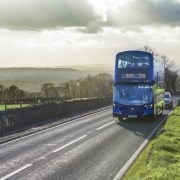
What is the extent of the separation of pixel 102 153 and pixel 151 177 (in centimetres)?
613

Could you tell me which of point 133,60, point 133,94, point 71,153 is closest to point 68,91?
point 133,94

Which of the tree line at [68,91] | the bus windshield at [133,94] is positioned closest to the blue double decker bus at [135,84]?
the bus windshield at [133,94]

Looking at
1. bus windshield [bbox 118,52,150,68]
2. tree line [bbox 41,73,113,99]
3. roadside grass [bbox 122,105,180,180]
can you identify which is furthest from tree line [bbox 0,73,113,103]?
roadside grass [bbox 122,105,180,180]

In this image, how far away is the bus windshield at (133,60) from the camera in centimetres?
2667

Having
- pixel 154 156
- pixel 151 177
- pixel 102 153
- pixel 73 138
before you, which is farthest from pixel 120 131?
pixel 151 177

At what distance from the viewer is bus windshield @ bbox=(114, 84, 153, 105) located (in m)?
27.6

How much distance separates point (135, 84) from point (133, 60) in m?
1.61

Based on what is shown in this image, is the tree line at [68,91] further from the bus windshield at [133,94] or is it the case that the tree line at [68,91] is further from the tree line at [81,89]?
the bus windshield at [133,94]

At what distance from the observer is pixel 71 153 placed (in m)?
15.9

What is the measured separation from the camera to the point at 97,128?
25.0 m

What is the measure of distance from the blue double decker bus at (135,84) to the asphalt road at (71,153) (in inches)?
154

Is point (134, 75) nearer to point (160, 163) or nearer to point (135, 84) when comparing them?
point (135, 84)

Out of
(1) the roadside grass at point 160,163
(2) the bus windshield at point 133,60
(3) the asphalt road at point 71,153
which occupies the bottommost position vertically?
(3) the asphalt road at point 71,153

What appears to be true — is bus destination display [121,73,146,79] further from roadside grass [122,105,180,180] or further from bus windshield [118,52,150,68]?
roadside grass [122,105,180,180]
